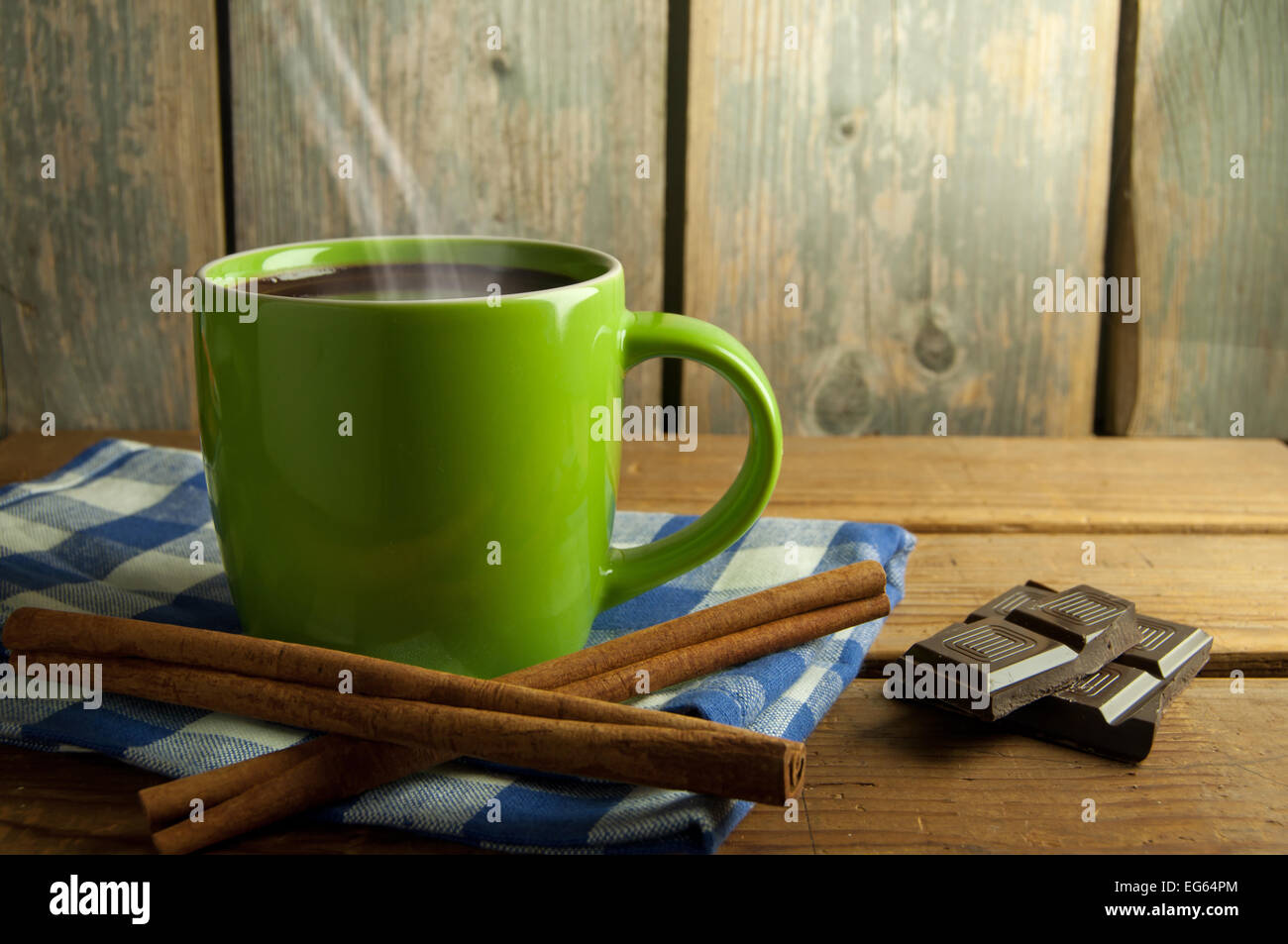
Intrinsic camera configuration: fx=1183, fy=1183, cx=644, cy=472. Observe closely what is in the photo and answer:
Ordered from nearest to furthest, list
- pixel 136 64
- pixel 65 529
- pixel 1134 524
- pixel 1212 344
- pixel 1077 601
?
pixel 1077 601, pixel 65 529, pixel 1134 524, pixel 136 64, pixel 1212 344

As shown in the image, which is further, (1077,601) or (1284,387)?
(1284,387)

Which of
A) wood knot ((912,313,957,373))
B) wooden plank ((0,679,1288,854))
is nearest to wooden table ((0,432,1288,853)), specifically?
wooden plank ((0,679,1288,854))

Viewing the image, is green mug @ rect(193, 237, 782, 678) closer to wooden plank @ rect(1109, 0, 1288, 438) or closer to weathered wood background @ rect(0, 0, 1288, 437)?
weathered wood background @ rect(0, 0, 1288, 437)

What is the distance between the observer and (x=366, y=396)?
0.54 meters

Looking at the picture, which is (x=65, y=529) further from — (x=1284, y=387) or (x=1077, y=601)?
(x=1284, y=387)

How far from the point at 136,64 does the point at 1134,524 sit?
96 cm

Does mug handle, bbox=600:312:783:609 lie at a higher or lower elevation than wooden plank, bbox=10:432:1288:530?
higher

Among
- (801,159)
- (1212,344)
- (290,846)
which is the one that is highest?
(801,159)

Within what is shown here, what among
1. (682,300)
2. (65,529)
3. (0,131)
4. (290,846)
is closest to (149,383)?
(0,131)

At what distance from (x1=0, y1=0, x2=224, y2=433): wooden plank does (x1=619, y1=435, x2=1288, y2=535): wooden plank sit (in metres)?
0.49

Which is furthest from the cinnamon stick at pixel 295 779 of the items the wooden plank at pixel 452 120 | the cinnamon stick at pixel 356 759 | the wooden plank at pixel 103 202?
the wooden plank at pixel 103 202

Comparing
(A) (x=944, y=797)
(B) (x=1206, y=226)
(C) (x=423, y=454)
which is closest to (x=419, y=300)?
(C) (x=423, y=454)

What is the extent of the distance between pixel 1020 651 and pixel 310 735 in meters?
0.35

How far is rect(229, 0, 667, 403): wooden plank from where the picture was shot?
1.09 meters
